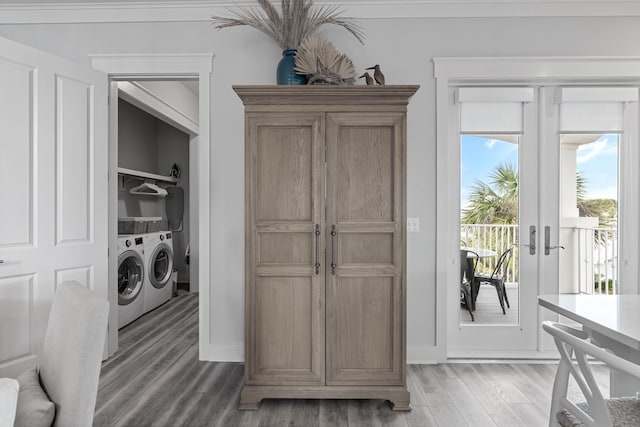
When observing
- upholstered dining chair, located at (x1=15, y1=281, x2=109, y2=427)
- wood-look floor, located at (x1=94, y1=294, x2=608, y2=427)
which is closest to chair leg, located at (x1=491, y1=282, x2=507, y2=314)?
wood-look floor, located at (x1=94, y1=294, x2=608, y2=427)

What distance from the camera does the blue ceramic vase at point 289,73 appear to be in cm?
258

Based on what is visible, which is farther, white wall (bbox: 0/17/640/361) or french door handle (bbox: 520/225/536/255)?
french door handle (bbox: 520/225/536/255)

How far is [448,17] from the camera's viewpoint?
2.93 meters

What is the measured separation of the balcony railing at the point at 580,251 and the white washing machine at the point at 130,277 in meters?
3.24

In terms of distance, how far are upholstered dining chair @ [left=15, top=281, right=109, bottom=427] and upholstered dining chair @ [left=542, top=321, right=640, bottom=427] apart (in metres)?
1.43

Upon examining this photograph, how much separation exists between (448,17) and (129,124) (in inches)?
162

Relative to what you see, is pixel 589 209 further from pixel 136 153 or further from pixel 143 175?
pixel 136 153

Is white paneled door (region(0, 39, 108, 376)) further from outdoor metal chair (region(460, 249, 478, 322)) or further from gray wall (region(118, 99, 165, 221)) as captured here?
outdoor metal chair (region(460, 249, 478, 322))

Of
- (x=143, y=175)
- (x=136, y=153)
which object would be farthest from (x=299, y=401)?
(x=136, y=153)

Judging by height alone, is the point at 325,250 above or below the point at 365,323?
above

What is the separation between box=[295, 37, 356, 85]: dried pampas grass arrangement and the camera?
7.91ft

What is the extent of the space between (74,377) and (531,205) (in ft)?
10.4

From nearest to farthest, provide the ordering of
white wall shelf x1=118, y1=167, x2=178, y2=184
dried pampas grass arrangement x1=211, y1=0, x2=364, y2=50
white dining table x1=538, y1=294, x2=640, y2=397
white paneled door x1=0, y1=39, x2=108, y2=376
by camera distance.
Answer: white dining table x1=538, y1=294, x2=640, y2=397
white paneled door x1=0, y1=39, x2=108, y2=376
dried pampas grass arrangement x1=211, y1=0, x2=364, y2=50
white wall shelf x1=118, y1=167, x2=178, y2=184

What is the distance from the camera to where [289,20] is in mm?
2748
